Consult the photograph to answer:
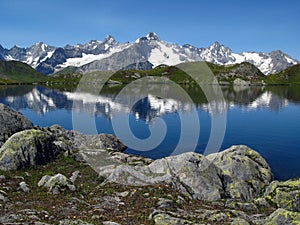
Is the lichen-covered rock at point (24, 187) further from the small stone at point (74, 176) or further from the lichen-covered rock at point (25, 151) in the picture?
the lichen-covered rock at point (25, 151)

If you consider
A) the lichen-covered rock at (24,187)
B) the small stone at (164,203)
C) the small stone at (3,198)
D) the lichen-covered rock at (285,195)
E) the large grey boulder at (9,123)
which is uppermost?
the large grey boulder at (9,123)

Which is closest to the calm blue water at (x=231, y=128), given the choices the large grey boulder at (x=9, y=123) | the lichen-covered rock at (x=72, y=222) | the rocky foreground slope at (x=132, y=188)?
the rocky foreground slope at (x=132, y=188)

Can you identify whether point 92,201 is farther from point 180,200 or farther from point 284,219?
point 284,219

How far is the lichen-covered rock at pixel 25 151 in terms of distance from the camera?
36906 millimetres

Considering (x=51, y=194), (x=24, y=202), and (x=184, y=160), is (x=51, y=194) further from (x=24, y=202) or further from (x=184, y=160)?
(x=184, y=160)

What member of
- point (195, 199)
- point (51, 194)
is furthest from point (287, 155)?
point (51, 194)

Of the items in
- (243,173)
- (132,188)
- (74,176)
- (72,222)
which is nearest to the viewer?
(72,222)

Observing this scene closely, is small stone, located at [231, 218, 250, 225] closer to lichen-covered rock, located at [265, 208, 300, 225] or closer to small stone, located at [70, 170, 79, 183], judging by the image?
lichen-covered rock, located at [265, 208, 300, 225]

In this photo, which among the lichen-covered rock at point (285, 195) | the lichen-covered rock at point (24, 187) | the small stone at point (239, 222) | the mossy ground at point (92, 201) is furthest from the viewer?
the lichen-covered rock at point (24, 187)

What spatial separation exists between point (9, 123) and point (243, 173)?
115 ft

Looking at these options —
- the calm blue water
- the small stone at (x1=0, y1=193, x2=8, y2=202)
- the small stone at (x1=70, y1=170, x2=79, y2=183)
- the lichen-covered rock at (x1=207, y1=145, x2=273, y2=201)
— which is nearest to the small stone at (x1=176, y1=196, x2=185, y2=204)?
the lichen-covered rock at (x1=207, y1=145, x2=273, y2=201)

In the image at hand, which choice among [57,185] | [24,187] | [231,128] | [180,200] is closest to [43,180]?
[24,187]

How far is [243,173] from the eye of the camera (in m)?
37.5

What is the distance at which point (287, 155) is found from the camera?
193 feet
